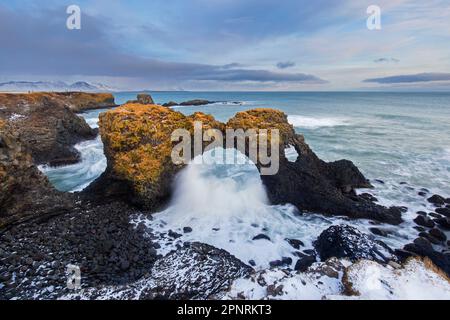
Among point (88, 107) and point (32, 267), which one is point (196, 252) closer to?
point (32, 267)

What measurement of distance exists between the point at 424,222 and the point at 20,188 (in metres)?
19.6

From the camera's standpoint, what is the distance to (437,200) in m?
16.1

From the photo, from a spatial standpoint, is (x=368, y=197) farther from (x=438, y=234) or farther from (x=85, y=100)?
(x=85, y=100)

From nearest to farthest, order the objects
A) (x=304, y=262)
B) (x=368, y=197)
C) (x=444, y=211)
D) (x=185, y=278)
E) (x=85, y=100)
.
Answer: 1. (x=185, y=278)
2. (x=304, y=262)
3. (x=444, y=211)
4. (x=368, y=197)
5. (x=85, y=100)

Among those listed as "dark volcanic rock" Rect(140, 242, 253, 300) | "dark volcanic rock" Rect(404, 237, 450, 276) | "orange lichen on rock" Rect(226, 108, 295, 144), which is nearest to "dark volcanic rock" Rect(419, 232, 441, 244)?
"dark volcanic rock" Rect(404, 237, 450, 276)

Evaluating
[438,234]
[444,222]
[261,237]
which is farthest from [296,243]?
[444,222]

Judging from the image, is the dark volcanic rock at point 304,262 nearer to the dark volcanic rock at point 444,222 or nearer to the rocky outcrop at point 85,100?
the dark volcanic rock at point 444,222

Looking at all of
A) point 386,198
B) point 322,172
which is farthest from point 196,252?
point 386,198

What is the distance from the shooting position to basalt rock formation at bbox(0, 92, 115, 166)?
23578 millimetres

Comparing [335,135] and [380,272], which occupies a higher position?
[335,135]

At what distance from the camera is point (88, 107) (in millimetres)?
76062

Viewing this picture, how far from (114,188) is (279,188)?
9348 millimetres

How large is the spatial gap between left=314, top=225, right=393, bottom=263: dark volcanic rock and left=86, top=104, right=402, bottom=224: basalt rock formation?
362 cm

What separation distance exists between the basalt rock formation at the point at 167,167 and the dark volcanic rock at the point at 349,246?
3616 millimetres
